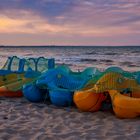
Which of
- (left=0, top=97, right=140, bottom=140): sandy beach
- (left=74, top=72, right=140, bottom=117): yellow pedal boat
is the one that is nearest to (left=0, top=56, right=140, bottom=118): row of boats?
(left=74, top=72, right=140, bottom=117): yellow pedal boat

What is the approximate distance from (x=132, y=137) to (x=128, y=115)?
1140 millimetres

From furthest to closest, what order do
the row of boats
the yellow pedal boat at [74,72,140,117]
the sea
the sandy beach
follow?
the sea → the yellow pedal boat at [74,72,140,117] → the row of boats → the sandy beach

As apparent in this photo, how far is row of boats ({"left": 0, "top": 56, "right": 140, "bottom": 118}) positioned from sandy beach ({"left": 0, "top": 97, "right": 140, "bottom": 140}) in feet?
0.68

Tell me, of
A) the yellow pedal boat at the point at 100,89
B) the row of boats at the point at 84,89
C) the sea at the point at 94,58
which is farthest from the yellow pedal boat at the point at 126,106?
the sea at the point at 94,58

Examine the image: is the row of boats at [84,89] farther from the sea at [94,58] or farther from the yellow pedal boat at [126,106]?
the sea at [94,58]

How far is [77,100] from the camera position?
24.1 feet

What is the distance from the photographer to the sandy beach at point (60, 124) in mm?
5617

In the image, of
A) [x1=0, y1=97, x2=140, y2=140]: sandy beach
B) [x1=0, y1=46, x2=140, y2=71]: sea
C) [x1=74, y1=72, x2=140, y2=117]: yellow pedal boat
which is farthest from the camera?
[x1=0, y1=46, x2=140, y2=71]: sea

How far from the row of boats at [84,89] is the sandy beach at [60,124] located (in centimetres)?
21

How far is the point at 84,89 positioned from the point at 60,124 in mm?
1599

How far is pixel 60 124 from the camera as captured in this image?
20.9ft

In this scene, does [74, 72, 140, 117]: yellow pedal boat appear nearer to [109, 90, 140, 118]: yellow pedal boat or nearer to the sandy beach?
the sandy beach

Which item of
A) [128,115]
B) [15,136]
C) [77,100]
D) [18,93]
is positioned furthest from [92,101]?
[18,93]

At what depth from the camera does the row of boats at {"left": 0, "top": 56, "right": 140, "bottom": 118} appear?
672 centimetres
